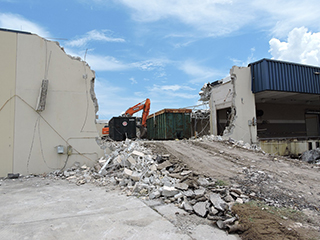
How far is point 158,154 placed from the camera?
7.83 meters

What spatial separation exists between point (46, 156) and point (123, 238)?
19.8 feet

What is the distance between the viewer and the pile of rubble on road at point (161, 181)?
3924 mm

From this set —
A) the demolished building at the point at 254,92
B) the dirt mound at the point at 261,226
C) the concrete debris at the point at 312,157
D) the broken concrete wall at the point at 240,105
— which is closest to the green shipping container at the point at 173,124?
the demolished building at the point at 254,92

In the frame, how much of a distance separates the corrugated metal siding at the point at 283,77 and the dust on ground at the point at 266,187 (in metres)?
4.82

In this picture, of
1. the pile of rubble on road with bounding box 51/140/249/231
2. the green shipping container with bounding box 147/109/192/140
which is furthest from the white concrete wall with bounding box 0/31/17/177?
→ the green shipping container with bounding box 147/109/192/140

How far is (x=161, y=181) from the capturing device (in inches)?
217

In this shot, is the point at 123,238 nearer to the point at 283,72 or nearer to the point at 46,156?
the point at 46,156

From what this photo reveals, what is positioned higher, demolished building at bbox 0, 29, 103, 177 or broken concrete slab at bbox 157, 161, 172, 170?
demolished building at bbox 0, 29, 103, 177

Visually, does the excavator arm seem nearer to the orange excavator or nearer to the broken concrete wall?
the orange excavator

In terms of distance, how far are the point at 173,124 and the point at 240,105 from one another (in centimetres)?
449

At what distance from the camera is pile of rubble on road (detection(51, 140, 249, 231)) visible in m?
3.92

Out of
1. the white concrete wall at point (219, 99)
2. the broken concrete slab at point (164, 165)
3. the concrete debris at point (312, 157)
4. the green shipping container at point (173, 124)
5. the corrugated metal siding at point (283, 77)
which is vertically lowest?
the concrete debris at point (312, 157)

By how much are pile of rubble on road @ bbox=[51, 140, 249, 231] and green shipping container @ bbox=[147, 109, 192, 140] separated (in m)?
5.63

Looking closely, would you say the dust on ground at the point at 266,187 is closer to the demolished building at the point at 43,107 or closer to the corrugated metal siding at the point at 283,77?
the demolished building at the point at 43,107
